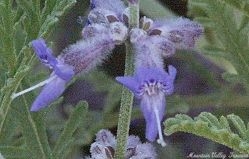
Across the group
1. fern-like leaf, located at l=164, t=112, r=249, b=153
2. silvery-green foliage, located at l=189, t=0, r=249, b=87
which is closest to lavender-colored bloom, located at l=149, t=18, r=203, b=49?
fern-like leaf, located at l=164, t=112, r=249, b=153

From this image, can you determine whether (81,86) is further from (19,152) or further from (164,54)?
(164,54)

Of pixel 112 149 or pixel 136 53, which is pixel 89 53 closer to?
pixel 136 53

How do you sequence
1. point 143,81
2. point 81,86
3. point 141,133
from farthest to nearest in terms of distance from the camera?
point 81,86 < point 141,133 < point 143,81

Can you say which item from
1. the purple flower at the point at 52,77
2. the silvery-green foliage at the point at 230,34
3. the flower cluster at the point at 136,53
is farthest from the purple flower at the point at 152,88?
the silvery-green foliage at the point at 230,34

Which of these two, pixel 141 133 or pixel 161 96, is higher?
pixel 161 96

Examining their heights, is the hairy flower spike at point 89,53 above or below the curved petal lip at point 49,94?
above

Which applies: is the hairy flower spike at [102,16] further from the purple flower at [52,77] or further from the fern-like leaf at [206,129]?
the fern-like leaf at [206,129]

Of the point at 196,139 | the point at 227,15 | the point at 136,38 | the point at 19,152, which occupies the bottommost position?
the point at 196,139

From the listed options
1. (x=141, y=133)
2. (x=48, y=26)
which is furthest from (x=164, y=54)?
(x=141, y=133)
